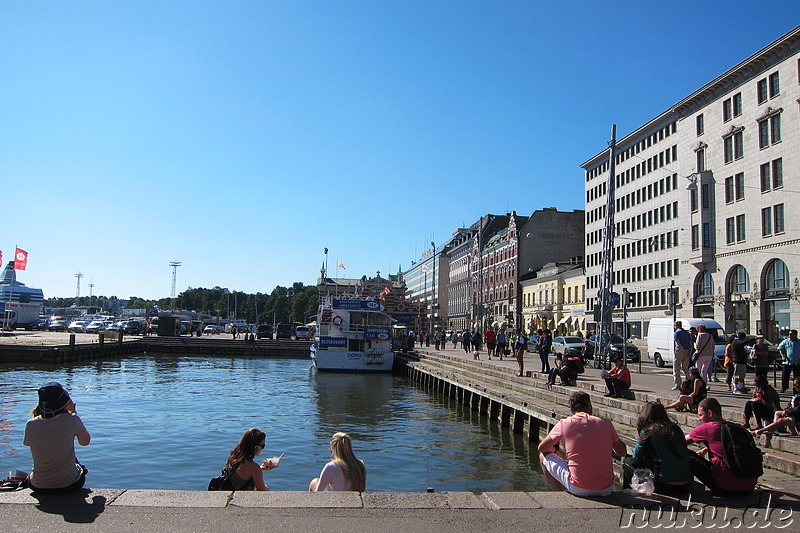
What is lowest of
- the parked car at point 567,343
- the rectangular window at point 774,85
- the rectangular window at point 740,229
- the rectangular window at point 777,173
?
the parked car at point 567,343

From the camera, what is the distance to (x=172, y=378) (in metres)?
42.2

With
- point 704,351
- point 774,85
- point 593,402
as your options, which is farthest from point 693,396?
point 774,85

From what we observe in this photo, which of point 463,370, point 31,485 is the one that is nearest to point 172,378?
point 463,370

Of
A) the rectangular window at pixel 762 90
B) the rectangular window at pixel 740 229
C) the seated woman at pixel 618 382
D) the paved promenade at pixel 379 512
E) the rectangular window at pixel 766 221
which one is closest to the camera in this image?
the paved promenade at pixel 379 512

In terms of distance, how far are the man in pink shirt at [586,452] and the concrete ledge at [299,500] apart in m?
2.68

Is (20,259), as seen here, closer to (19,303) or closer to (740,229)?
(19,303)

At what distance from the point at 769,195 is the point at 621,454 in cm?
4751

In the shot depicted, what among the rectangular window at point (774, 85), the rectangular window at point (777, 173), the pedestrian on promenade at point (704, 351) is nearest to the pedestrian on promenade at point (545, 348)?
the pedestrian on promenade at point (704, 351)

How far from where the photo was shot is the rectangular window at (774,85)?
4762 centimetres

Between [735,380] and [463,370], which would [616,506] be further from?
[463,370]

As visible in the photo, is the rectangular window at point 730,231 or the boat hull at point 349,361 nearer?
the boat hull at point 349,361

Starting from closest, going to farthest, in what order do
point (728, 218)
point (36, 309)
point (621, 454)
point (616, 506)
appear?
point (616, 506) → point (621, 454) → point (728, 218) → point (36, 309)

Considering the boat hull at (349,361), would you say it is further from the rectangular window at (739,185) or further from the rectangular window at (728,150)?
the rectangular window at (728,150)

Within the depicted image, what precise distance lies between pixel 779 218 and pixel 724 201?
7.34 meters
